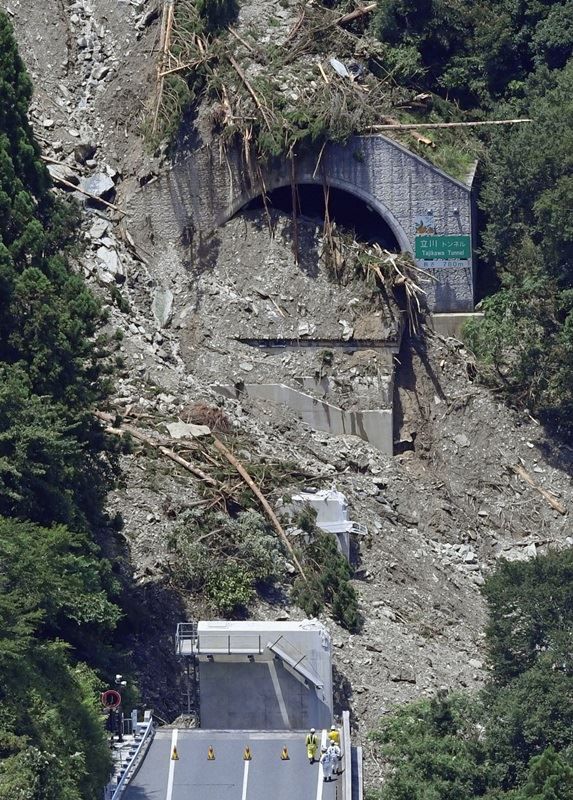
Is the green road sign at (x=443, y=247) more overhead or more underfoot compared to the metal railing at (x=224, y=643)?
more overhead

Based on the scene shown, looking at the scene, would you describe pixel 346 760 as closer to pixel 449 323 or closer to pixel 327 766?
pixel 327 766

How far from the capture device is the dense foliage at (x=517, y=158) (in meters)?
58.7

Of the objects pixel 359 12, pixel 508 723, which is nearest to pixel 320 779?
pixel 508 723

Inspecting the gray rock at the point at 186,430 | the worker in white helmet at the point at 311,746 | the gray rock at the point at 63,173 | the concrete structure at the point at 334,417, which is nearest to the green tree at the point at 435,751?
the worker in white helmet at the point at 311,746

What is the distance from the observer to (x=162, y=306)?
6094cm

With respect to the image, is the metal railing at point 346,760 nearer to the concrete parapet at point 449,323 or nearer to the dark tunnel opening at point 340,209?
the concrete parapet at point 449,323

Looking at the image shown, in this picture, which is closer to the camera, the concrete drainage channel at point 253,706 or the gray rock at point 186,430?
the concrete drainage channel at point 253,706

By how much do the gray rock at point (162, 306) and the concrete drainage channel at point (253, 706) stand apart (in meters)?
14.2

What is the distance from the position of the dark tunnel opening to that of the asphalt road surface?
19.9m

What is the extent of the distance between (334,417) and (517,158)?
8010 millimetres

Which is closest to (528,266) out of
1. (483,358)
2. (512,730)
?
(483,358)

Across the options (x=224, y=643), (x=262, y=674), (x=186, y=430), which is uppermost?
(x=186, y=430)

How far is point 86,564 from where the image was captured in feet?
150

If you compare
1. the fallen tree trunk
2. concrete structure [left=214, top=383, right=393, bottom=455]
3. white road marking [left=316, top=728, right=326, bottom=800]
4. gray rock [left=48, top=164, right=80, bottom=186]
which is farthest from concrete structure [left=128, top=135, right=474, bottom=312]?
white road marking [left=316, top=728, right=326, bottom=800]
